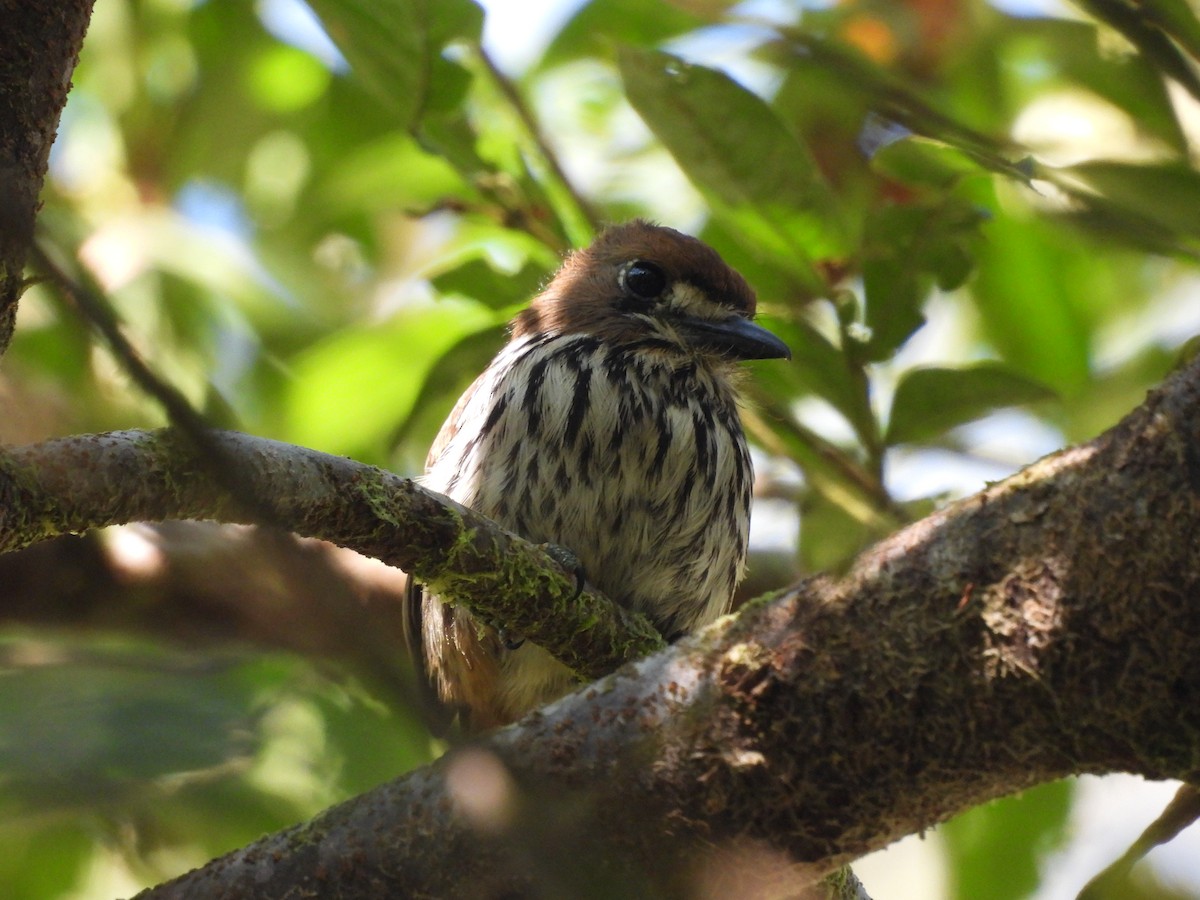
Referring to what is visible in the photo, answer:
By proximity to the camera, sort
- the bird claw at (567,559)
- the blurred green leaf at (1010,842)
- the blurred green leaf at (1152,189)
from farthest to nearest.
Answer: the blurred green leaf at (1010,842) → the bird claw at (567,559) → the blurred green leaf at (1152,189)

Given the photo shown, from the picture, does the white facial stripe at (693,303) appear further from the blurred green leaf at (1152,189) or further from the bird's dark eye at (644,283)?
the blurred green leaf at (1152,189)

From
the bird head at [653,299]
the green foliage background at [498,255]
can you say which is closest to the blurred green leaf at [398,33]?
the green foliage background at [498,255]

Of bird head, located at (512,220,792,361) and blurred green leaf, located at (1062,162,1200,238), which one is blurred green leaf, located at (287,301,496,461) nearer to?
bird head, located at (512,220,792,361)

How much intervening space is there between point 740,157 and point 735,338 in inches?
23.8

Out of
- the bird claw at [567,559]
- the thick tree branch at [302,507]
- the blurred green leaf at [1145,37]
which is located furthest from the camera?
the bird claw at [567,559]

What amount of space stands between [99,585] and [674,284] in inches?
89.1

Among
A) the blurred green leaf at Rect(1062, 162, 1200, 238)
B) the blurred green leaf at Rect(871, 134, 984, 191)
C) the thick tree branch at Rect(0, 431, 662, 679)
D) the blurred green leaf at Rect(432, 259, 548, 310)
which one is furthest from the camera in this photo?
the blurred green leaf at Rect(432, 259, 548, 310)

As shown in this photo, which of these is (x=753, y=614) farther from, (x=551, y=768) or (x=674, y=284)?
(x=674, y=284)

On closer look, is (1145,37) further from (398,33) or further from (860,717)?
(398,33)

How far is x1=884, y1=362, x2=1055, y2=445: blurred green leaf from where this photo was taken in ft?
11.2

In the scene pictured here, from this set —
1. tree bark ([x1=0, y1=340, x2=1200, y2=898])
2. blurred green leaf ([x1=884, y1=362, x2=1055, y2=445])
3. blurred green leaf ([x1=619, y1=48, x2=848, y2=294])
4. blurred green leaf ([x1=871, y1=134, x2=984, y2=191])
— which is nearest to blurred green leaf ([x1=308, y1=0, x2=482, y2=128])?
blurred green leaf ([x1=619, y1=48, x2=848, y2=294])

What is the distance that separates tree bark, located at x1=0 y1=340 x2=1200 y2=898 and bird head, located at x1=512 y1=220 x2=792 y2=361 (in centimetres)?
183

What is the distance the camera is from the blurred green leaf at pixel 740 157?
3424 mm

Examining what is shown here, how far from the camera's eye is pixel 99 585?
15.4 feet
